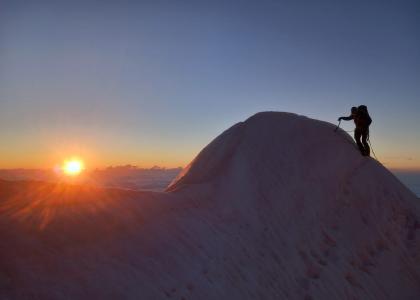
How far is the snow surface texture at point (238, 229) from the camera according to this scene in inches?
253

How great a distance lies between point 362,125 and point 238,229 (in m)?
6.73

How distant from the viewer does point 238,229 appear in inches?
376

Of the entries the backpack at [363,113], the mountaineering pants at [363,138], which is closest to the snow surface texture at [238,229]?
the mountaineering pants at [363,138]

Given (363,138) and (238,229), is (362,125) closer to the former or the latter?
(363,138)

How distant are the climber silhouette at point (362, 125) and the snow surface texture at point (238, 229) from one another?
0.43 metres

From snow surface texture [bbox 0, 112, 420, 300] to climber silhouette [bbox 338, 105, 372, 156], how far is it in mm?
432

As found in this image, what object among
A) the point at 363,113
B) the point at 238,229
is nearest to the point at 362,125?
the point at 363,113

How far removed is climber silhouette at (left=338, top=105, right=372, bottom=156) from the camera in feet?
42.6

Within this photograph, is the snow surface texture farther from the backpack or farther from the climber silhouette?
the backpack

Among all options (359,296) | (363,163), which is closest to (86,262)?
(359,296)

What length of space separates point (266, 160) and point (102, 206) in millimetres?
6080

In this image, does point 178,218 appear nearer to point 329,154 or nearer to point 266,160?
point 266,160

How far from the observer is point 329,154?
12.6m

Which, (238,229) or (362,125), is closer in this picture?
(238,229)
